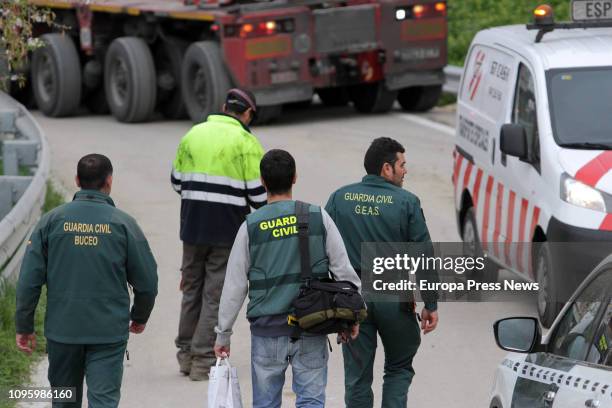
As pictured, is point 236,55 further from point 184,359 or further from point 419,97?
point 184,359

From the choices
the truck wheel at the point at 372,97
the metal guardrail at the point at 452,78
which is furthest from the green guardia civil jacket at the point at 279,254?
the metal guardrail at the point at 452,78

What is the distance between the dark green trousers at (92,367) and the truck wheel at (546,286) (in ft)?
12.3

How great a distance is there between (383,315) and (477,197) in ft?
14.2

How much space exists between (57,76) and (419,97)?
497cm

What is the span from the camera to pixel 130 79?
1978cm

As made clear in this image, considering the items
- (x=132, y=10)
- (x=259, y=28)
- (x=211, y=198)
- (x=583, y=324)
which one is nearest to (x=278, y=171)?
(x=583, y=324)

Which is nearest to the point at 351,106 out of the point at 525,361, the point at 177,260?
the point at 177,260

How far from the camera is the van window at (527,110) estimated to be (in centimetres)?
1012

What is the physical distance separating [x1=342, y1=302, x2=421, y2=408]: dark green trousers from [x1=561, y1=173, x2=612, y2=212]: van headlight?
2.54 meters

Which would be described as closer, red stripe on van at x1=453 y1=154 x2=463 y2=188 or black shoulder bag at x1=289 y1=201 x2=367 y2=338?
black shoulder bag at x1=289 y1=201 x2=367 y2=338

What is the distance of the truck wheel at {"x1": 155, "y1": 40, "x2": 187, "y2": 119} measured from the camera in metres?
20.2

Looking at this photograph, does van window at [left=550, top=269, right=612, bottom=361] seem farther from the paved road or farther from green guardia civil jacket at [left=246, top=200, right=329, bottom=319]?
the paved road

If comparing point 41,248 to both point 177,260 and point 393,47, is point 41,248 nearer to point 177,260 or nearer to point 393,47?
point 177,260

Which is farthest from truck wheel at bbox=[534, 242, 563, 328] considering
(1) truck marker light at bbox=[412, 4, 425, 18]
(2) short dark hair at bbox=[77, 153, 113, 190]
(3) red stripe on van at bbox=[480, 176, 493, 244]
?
(1) truck marker light at bbox=[412, 4, 425, 18]
